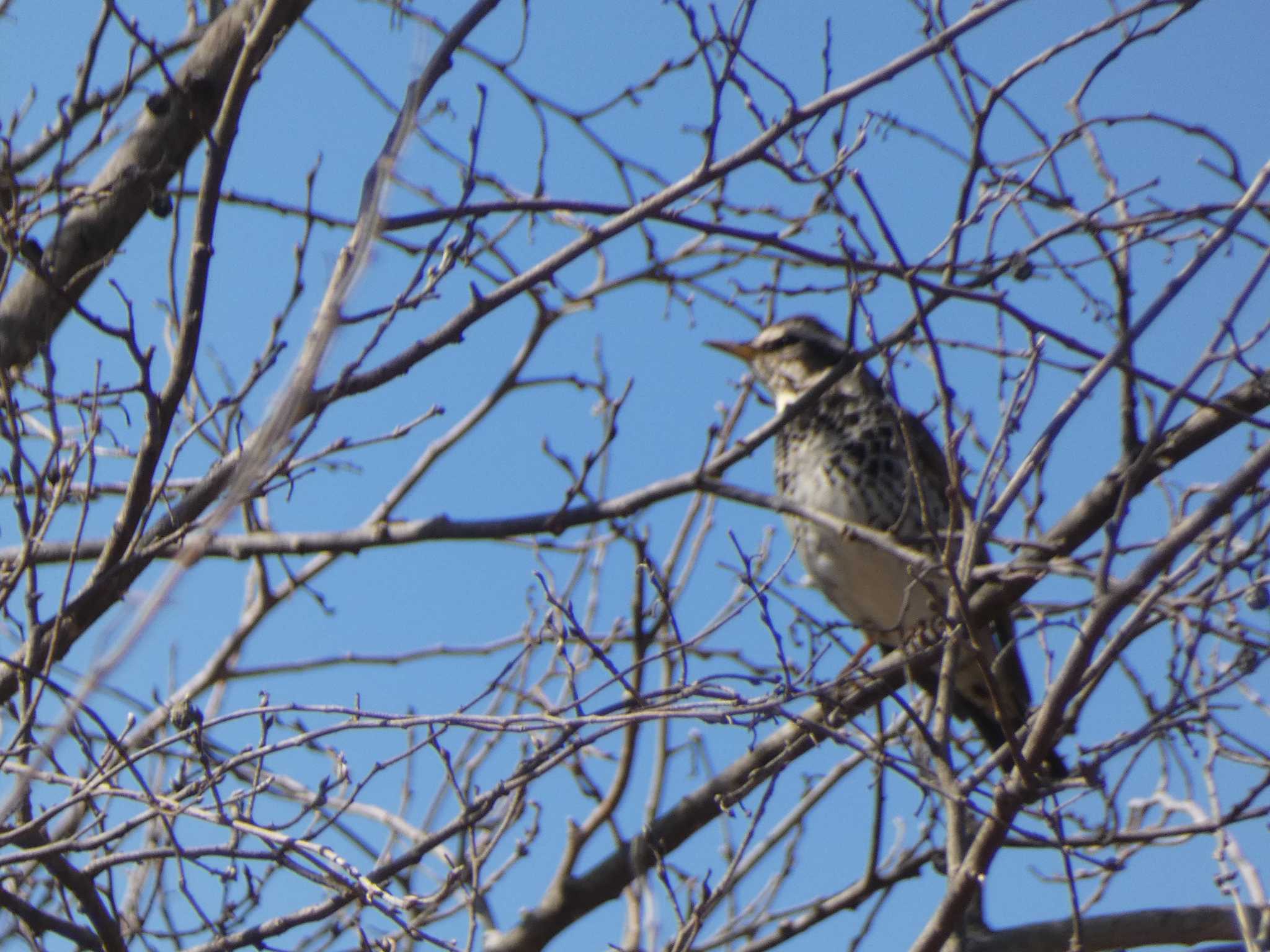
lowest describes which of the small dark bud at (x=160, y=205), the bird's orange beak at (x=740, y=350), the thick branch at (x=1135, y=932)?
the thick branch at (x=1135, y=932)

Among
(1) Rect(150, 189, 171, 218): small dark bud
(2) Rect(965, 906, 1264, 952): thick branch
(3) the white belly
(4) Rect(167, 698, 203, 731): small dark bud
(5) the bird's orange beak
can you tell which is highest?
(5) the bird's orange beak

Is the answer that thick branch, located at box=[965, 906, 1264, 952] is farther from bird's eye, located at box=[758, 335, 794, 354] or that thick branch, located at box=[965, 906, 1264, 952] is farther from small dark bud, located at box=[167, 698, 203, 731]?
bird's eye, located at box=[758, 335, 794, 354]

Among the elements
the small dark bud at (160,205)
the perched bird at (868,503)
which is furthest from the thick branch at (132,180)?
the perched bird at (868,503)

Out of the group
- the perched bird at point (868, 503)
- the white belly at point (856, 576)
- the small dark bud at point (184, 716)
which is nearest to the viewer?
the small dark bud at point (184, 716)

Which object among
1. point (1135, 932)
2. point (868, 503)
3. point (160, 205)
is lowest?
point (1135, 932)

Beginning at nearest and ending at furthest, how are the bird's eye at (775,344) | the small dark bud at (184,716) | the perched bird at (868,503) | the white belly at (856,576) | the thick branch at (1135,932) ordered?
the small dark bud at (184,716) → the thick branch at (1135,932) → the perched bird at (868,503) → the white belly at (856,576) → the bird's eye at (775,344)

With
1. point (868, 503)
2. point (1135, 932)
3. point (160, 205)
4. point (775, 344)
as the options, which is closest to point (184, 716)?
point (160, 205)

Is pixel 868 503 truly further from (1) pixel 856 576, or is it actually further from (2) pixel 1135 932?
(2) pixel 1135 932

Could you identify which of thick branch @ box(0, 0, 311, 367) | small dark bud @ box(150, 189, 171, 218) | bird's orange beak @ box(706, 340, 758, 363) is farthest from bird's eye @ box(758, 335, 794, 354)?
small dark bud @ box(150, 189, 171, 218)

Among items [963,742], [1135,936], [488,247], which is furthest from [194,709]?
[963,742]

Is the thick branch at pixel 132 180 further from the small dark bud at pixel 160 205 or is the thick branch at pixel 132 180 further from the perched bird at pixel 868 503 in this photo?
the perched bird at pixel 868 503

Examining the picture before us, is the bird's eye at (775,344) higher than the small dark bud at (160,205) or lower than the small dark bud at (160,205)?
higher

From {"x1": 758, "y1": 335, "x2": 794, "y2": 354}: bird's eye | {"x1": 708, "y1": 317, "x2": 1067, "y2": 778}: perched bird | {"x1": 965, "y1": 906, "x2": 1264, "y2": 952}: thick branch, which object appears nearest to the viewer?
{"x1": 965, "y1": 906, "x2": 1264, "y2": 952}: thick branch

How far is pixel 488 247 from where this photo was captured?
4.04 meters
